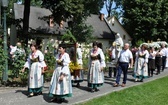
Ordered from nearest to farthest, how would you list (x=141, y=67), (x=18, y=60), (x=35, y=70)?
1. (x=35, y=70)
2. (x=18, y=60)
3. (x=141, y=67)

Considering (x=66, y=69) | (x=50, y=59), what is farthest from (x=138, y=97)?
(x=50, y=59)

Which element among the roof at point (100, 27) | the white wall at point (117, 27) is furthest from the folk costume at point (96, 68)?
the white wall at point (117, 27)

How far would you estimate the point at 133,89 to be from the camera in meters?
12.4

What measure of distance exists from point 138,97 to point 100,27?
142 ft

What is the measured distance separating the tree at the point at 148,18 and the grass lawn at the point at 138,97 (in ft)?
86.8

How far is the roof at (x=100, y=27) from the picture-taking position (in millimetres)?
52119

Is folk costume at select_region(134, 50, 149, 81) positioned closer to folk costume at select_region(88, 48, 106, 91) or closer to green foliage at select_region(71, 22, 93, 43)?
folk costume at select_region(88, 48, 106, 91)

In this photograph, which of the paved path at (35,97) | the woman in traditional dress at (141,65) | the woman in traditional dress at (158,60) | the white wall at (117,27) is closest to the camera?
the paved path at (35,97)

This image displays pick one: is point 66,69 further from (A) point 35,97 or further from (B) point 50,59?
(B) point 50,59

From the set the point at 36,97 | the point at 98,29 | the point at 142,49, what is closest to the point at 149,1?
the point at 98,29

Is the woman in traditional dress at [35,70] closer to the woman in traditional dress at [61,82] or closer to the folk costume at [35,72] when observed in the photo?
the folk costume at [35,72]

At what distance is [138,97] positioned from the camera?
11.0 metres

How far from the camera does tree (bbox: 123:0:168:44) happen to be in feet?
128

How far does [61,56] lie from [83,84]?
4151mm
